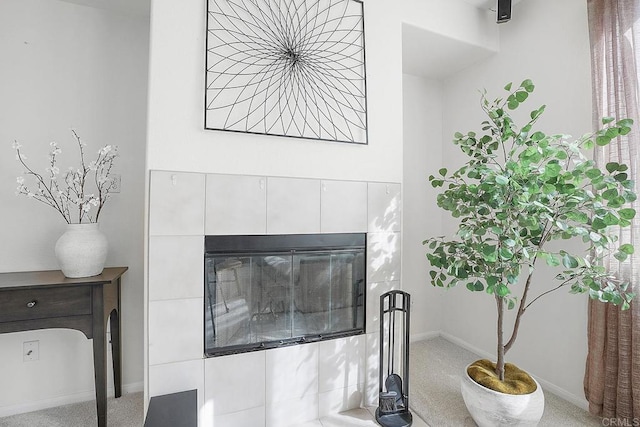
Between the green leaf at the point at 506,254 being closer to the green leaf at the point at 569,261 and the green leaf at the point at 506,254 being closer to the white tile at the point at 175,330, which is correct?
the green leaf at the point at 569,261

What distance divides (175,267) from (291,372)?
0.87 meters

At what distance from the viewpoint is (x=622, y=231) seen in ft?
5.75

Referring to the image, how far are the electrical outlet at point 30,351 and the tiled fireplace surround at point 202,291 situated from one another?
0.93m

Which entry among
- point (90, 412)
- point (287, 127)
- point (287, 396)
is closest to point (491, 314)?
point (287, 396)

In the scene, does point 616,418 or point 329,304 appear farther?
point 329,304

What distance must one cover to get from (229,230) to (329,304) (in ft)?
2.44

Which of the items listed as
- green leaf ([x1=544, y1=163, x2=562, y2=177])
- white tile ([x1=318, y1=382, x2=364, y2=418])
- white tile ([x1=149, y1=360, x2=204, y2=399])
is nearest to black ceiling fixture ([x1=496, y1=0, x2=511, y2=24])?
green leaf ([x1=544, y1=163, x2=562, y2=177])

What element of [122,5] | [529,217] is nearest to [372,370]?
[529,217]

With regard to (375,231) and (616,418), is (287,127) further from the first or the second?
(616,418)

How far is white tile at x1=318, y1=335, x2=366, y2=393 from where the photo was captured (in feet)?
6.16

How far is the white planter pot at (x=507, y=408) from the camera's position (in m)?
1.61

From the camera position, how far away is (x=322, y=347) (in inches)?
74.0

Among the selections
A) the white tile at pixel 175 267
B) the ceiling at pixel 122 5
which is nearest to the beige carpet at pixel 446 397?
the white tile at pixel 175 267

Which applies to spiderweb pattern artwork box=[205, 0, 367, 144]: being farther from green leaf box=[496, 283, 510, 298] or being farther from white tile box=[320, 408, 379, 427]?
white tile box=[320, 408, 379, 427]
